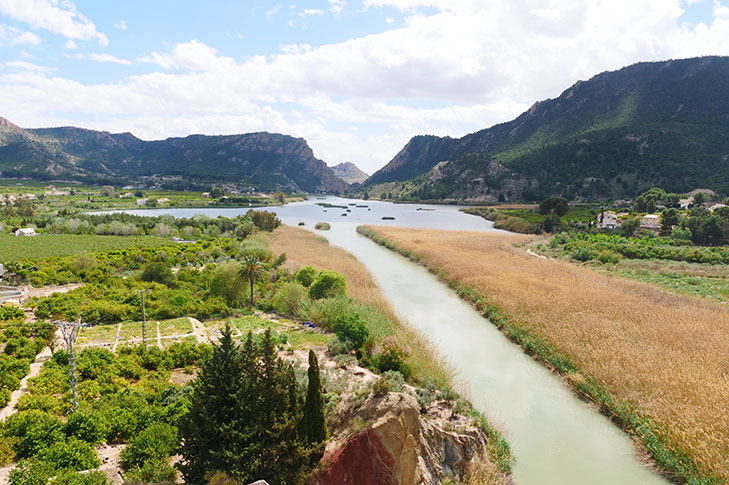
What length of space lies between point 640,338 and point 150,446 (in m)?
28.7

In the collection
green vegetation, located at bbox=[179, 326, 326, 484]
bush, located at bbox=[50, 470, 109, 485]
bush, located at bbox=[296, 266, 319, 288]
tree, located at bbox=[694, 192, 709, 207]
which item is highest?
tree, located at bbox=[694, 192, 709, 207]

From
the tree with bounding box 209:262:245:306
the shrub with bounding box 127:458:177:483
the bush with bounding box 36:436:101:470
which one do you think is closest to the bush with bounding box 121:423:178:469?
Result: the shrub with bounding box 127:458:177:483

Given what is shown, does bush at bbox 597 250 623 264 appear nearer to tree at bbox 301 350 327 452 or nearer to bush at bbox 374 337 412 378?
bush at bbox 374 337 412 378

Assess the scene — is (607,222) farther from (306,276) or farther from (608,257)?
(306,276)

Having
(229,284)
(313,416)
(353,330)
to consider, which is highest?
(313,416)

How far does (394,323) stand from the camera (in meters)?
30.1

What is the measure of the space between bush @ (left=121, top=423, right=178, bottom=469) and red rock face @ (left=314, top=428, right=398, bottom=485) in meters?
5.94

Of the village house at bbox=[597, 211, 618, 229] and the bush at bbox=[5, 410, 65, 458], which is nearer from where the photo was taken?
the bush at bbox=[5, 410, 65, 458]

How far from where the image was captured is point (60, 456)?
13.1m

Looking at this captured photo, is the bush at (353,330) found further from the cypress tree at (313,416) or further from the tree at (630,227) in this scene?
the tree at (630,227)

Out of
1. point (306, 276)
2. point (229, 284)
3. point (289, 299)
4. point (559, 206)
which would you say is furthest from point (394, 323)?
point (559, 206)

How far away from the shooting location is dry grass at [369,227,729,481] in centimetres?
1705

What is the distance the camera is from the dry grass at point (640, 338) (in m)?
17.0

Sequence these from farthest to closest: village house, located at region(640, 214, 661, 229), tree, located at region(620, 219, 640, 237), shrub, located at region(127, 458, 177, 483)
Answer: village house, located at region(640, 214, 661, 229) → tree, located at region(620, 219, 640, 237) → shrub, located at region(127, 458, 177, 483)
